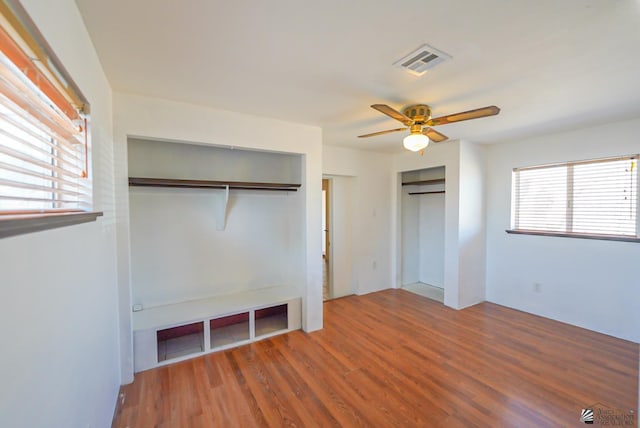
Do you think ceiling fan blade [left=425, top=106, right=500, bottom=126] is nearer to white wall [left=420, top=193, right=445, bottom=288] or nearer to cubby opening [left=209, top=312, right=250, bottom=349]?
white wall [left=420, top=193, right=445, bottom=288]

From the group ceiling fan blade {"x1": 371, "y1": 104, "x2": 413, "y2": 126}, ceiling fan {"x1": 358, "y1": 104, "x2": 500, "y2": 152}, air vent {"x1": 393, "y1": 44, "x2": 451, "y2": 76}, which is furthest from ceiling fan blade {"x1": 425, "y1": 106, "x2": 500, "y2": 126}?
air vent {"x1": 393, "y1": 44, "x2": 451, "y2": 76}

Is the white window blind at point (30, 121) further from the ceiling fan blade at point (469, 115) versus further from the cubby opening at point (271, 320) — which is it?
the cubby opening at point (271, 320)

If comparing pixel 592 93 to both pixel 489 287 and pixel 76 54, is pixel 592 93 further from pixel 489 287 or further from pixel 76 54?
pixel 76 54

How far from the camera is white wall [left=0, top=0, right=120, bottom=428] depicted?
28.2 inches

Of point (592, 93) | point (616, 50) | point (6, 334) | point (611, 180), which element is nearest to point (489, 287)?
point (611, 180)

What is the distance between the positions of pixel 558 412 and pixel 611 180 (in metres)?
2.67

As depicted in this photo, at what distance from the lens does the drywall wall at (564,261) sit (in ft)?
9.77

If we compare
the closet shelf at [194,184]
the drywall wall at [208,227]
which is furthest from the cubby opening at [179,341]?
the closet shelf at [194,184]

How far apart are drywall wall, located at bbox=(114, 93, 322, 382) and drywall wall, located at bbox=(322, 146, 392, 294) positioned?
1.20m

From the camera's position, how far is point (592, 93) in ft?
7.29

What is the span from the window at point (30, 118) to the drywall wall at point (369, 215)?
3.33 metres

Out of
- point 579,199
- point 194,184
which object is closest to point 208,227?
point 194,184

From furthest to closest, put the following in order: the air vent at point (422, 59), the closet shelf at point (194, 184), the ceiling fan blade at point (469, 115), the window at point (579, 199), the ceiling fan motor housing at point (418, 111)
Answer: the window at point (579, 199) < the closet shelf at point (194, 184) < the ceiling fan motor housing at point (418, 111) < the ceiling fan blade at point (469, 115) < the air vent at point (422, 59)

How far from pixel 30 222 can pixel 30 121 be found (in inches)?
13.8
